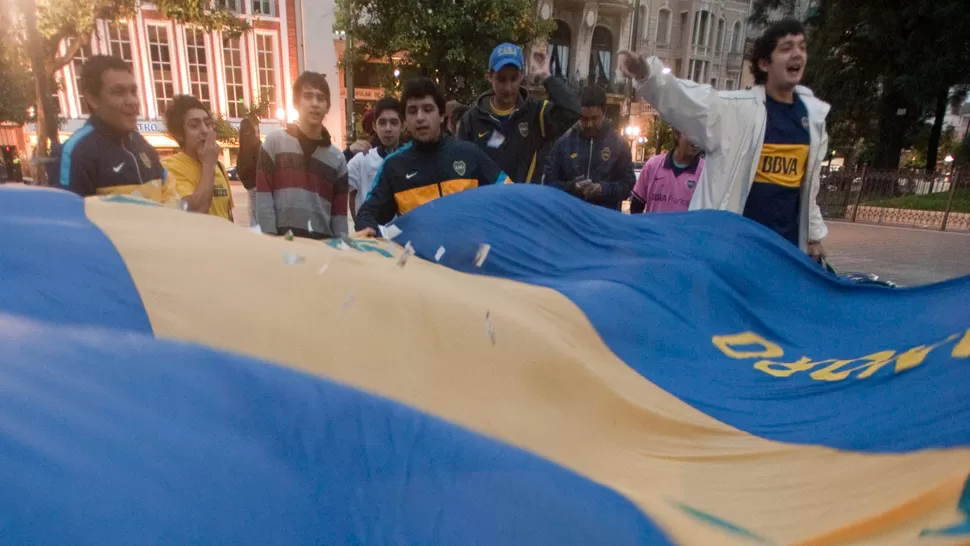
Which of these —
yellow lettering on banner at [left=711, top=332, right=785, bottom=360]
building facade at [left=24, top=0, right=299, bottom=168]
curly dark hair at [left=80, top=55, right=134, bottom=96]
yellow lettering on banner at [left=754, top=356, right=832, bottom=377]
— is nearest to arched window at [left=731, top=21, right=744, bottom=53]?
building facade at [left=24, top=0, right=299, bottom=168]

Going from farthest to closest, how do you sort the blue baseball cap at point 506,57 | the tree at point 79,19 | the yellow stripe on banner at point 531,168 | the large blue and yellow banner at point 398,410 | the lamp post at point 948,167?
the lamp post at point 948,167, the tree at point 79,19, the yellow stripe on banner at point 531,168, the blue baseball cap at point 506,57, the large blue and yellow banner at point 398,410

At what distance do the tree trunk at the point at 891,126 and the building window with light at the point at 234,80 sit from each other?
27589mm

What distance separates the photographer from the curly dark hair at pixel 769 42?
10.7 feet

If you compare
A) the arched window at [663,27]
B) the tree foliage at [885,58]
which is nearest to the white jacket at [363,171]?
the tree foliage at [885,58]

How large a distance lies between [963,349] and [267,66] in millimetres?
34697

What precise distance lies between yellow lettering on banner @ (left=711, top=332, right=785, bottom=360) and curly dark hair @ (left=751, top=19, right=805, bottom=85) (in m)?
1.68

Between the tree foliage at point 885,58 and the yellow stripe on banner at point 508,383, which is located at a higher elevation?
the tree foliage at point 885,58

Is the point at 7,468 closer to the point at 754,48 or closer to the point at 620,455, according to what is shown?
the point at 620,455

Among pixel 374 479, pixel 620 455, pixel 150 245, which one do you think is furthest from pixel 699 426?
pixel 150 245

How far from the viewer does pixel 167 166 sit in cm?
351

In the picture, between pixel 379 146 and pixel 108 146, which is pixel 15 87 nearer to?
pixel 379 146

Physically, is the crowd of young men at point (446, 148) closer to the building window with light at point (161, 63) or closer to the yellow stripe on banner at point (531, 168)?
the yellow stripe on banner at point (531, 168)

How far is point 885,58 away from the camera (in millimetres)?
15727

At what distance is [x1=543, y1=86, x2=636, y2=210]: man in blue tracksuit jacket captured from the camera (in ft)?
14.4
